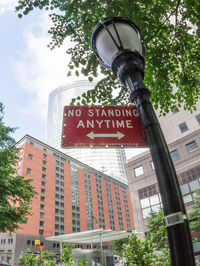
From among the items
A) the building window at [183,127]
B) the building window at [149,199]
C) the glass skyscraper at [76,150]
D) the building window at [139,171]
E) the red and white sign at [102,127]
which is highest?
the glass skyscraper at [76,150]

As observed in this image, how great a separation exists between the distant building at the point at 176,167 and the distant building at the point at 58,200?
54.8 ft

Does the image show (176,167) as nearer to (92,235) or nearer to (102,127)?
(92,235)

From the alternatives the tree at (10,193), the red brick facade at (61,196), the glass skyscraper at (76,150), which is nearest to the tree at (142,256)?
the tree at (10,193)

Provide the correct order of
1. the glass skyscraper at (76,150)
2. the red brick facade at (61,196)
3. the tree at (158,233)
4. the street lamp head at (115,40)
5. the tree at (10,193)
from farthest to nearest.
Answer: the glass skyscraper at (76,150)
the red brick facade at (61,196)
the tree at (158,233)
the tree at (10,193)
the street lamp head at (115,40)

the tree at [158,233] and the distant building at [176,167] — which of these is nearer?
the tree at [158,233]

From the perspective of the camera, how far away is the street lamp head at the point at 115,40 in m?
2.18

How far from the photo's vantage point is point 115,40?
7.23 feet

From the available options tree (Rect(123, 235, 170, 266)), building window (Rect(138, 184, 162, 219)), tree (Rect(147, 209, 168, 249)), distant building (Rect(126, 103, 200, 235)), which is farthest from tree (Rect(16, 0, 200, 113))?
building window (Rect(138, 184, 162, 219))

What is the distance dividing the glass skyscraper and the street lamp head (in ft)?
453

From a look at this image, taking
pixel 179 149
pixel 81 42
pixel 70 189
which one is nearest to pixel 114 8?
pixel 81 42

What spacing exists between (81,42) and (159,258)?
621 centimetres

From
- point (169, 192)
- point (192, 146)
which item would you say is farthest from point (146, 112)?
A: point (192, 146)

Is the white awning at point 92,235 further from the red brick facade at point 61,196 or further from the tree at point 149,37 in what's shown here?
the red brick facade at point 61,196

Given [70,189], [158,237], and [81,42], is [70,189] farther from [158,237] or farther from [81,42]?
[81,42]
